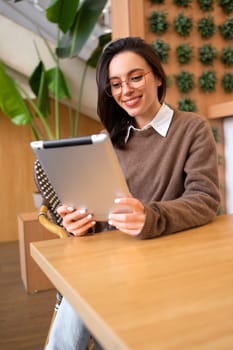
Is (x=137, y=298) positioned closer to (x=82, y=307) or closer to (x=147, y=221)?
(x=82, y=307)

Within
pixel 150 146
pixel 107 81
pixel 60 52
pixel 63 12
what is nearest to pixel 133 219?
pixel 150 146

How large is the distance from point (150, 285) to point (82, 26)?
249cm

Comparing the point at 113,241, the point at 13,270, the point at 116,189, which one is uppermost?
the point at 116,189

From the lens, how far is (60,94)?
9.93 ft

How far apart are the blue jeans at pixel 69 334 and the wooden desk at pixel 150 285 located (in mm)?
188

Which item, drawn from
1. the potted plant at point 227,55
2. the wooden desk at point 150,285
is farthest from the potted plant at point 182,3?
the wooden desk at point 150,285

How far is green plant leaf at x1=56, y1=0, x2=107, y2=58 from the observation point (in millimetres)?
2715

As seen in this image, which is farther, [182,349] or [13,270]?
[13,270]

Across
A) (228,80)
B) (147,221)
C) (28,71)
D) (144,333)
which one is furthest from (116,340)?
(28,71)

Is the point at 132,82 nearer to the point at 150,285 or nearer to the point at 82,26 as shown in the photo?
the point at 150,285

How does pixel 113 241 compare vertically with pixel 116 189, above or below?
below

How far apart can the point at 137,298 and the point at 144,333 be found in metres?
0.11

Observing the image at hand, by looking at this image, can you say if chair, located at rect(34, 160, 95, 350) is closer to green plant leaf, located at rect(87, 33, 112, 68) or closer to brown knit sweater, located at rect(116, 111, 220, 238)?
brown knit sweater, located at rect(116, 111, 220, 238)

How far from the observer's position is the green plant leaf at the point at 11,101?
2.82 m
